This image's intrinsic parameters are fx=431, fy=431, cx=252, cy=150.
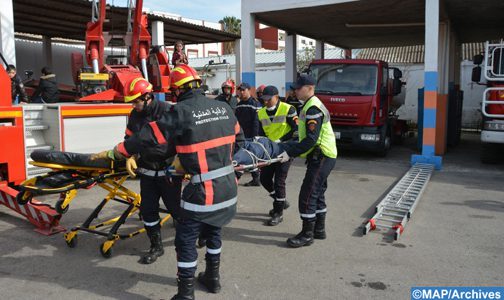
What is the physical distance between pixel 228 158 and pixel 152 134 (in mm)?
644

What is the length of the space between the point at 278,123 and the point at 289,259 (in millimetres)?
2105

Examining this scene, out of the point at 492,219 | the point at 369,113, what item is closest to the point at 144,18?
the point at 369,113

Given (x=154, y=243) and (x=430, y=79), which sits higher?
(x=430, y=79)

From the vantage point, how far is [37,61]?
65.9 feet

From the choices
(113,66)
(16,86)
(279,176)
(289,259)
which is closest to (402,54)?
(113,66)

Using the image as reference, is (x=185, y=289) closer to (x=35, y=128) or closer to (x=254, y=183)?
(x=35, y=128)

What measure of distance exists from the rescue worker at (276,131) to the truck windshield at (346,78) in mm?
5176

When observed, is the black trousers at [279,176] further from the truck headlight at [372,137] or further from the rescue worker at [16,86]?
the truck headlight at [372,137]

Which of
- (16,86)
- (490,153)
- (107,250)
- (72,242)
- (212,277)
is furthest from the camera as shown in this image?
(490,153)

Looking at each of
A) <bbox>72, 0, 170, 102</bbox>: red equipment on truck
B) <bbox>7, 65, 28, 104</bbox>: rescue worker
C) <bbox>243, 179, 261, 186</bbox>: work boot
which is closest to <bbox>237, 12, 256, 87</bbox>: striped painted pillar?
<bbox>72, 0, 170, 102</bbox>: red equipment on truck

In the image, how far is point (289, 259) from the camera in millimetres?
4449

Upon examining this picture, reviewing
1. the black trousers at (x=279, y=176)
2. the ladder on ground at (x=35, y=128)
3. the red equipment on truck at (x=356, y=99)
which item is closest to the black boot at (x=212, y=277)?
the black trousers at (x=279, y=176)

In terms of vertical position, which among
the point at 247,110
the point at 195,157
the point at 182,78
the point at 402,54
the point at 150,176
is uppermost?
the point at 402,54

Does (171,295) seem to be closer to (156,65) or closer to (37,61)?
(156,65)
